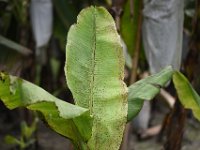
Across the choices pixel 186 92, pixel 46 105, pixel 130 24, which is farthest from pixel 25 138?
pixel 46 105

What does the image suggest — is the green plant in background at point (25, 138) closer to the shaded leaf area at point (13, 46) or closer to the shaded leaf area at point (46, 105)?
the shaded leaf area at point (13, 46)

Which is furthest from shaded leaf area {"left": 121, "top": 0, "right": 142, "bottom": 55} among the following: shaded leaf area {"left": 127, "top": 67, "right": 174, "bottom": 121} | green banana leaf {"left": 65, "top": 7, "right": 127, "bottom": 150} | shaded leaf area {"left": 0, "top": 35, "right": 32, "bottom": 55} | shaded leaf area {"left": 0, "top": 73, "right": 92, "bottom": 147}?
shaded leaf area {"left": 0, "top": 73, "right": 92, "bottom": 147}

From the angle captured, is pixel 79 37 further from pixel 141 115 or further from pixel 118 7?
pixel 141 115

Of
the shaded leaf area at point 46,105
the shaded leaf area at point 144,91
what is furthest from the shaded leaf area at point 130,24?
the shaded leaf area at point 46,105

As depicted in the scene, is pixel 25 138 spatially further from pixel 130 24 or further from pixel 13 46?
pixel 130 24

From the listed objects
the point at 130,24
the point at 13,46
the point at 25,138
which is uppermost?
the point at 130,24
